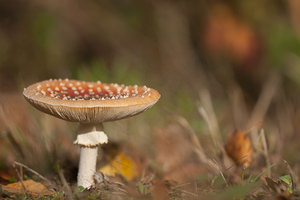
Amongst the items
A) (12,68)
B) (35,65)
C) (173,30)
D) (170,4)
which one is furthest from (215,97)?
(12,68)

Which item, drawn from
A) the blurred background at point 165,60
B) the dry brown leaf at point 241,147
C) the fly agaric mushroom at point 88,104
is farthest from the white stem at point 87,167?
the dry brown leaf at point 241,147

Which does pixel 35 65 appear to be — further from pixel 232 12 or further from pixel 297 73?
pixel 297 73

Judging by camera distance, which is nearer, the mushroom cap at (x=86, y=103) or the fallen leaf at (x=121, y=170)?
the mushroom cap at (x=86, y=103)

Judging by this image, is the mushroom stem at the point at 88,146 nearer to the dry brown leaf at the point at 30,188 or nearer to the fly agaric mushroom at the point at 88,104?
the fly agaric mushroom at the point at 88,104

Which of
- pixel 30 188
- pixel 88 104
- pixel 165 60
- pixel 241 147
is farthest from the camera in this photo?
pixel 165 60

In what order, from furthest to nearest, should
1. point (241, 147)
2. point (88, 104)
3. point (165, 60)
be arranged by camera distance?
point (165, 60)
point (241, 147)
point (88, 104)

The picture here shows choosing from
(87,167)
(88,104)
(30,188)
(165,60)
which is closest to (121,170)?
(87,167)

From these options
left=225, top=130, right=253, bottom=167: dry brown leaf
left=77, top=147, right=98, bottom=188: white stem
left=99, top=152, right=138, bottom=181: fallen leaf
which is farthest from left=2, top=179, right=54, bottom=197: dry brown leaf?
left=225, top=130, right=253, bottom=167: dry brown leaf

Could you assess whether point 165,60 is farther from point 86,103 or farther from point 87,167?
point 86,103
